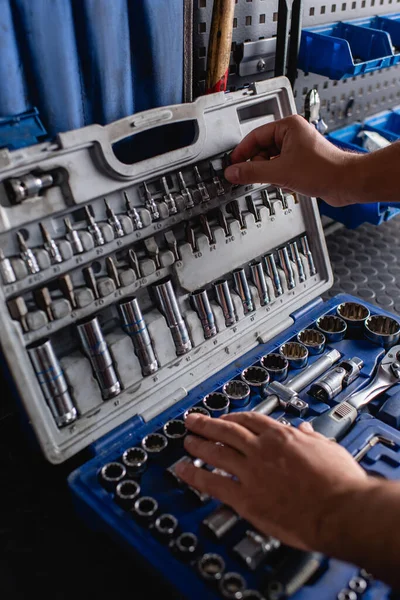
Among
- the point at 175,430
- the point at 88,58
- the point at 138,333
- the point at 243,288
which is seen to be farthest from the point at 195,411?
A: the point at 88,58

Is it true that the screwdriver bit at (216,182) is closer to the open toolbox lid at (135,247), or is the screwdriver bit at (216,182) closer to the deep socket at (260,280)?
the open toolbox lid at (135,247)

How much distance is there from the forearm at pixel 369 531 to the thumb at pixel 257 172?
51 cm

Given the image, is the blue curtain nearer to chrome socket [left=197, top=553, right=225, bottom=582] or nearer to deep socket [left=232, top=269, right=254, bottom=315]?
deep socket [left=232, top=269, right=254, bottom=315]

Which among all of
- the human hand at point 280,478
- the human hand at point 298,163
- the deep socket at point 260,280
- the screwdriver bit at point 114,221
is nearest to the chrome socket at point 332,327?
the deep socket at point 260,280

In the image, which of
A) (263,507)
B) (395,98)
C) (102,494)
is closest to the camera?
(263,507)

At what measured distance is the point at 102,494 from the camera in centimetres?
66

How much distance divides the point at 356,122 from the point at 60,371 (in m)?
1.14

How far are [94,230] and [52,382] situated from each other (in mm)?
212

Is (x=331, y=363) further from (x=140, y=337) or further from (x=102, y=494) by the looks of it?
(x=102, y=494)

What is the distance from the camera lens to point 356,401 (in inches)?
32.1

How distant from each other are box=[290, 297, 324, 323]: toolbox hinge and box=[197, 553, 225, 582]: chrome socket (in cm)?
50

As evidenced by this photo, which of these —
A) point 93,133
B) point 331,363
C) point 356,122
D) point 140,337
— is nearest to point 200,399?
point 140,337

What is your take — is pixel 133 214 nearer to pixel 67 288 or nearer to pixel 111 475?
pixel 67 288

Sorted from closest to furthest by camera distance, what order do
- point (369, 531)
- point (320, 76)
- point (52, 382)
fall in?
point (369, 531) < point (52, 382) < point (320, 76)
